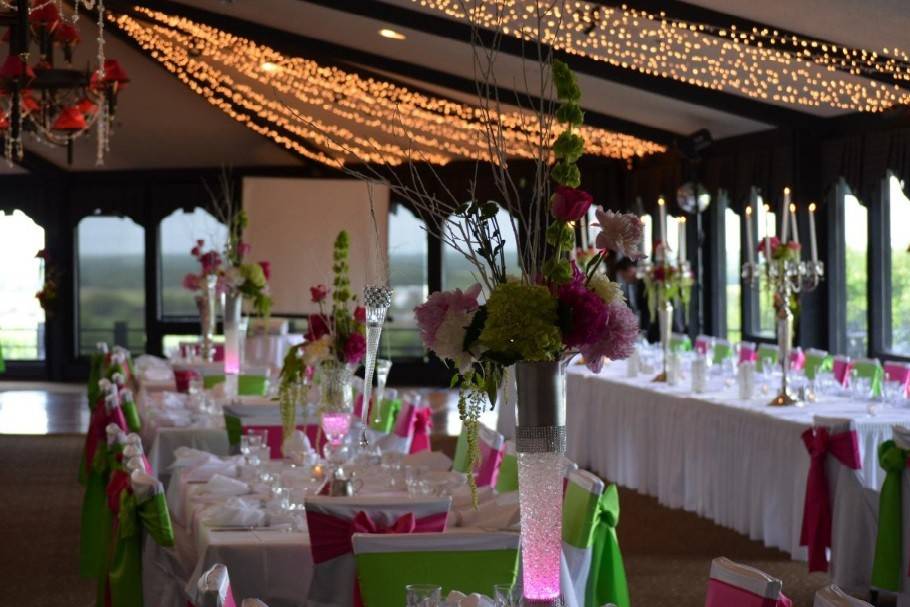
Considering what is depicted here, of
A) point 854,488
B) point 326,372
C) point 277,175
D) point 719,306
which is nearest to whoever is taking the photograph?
point 326,372

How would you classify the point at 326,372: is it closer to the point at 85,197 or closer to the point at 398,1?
the point at 398,1

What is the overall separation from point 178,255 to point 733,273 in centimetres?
835

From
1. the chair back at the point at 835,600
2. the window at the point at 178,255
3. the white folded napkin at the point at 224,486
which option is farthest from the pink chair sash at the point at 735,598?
the window at the point at 178,255

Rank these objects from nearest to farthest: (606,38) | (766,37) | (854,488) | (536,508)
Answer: (536,508)
(854,488)
(766,37)
(606,38)

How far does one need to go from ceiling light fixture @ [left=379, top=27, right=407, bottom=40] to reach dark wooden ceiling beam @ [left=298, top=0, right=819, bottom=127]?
0.47 m

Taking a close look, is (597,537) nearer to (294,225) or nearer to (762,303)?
(762,303)

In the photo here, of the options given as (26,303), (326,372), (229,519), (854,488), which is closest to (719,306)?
(854,488)

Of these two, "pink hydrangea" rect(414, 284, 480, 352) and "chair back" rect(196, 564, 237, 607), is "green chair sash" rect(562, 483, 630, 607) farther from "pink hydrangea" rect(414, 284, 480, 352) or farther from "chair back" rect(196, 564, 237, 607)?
"pink hydrangea" rect(414, 284, 480, 352)

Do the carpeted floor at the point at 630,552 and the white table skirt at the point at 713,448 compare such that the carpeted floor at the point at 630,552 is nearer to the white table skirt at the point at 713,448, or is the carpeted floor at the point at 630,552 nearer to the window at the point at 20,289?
the white table skirt at the point at 713,448

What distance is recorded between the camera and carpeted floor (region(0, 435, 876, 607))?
6121 millimetres

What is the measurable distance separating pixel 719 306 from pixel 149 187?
847cm

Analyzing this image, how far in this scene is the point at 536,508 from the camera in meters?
2.58

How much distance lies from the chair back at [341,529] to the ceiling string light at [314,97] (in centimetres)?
771

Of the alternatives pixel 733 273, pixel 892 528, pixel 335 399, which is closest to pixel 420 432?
pixel 335 399
